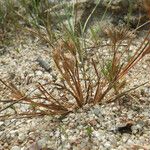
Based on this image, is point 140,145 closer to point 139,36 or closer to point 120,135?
point 120,135

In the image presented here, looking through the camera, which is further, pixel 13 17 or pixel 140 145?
pixel 13 17

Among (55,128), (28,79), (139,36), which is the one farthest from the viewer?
(139,36)

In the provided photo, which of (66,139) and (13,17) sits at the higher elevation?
(13,17)

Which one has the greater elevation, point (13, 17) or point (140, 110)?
point (13, 17)

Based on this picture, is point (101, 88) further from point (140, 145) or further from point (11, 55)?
point (11, 55)

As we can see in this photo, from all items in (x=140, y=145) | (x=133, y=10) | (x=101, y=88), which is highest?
(x=133, y=10)

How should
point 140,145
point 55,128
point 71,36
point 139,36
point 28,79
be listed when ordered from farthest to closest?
point 139,36, point 28,79, point 71,36, point 55,128, point 140,145

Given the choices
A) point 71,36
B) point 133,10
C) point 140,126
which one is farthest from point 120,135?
point 133,10

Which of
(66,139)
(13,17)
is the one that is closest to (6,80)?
(13,17)

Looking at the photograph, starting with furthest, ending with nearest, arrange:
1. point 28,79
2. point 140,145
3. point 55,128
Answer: point 28,79 → point 55,128 → point 140,145
